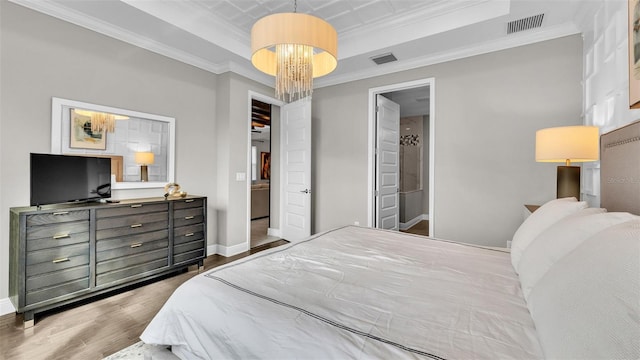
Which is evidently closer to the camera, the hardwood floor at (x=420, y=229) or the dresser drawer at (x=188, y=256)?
the dresser drawer at (x=188, y=256)

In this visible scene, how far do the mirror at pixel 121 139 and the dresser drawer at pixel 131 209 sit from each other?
46cm

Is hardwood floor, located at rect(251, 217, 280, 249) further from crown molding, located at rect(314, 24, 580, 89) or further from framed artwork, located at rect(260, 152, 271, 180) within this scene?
framed artwork, located at rect(260, 152, 271, 180)

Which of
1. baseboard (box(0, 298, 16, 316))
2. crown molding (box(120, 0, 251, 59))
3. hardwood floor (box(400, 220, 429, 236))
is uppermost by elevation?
crown molding (box(120, 0, 251, 59))

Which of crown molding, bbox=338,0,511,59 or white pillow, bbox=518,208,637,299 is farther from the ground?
crown molding, bbox=338,0,511,59

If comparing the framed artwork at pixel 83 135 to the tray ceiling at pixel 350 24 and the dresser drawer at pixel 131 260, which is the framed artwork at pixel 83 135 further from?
the dresser drawer at pixel 131 260

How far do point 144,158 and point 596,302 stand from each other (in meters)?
3.73

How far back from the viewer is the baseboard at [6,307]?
7.17ft

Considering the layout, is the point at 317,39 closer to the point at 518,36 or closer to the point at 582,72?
the point at 518,36

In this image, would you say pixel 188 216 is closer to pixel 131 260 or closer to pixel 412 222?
pixel 131 260

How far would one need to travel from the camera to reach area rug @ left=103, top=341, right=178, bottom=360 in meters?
1.64

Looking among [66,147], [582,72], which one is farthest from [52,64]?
[582,72]

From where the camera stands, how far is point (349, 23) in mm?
3240

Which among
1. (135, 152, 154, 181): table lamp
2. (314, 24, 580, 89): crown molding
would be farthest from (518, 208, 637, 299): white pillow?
(135, 152, 154, 181): table lamp

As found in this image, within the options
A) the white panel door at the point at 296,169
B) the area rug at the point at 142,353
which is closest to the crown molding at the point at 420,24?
the white panel door at the point at 296,169
